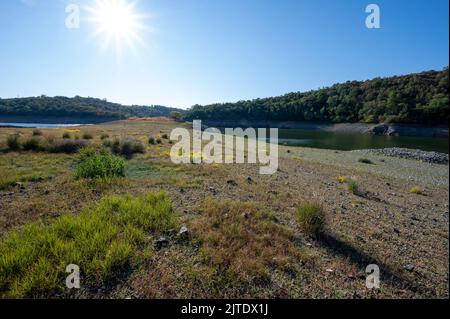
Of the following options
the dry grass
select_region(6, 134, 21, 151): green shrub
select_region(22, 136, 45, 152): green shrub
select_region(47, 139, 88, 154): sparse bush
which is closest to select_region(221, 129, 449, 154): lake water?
the dry grass

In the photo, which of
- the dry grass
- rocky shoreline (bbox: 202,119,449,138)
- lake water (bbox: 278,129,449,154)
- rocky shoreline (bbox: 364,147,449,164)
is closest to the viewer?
the dry grass

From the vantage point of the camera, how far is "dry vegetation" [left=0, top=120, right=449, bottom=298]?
377 centimetres

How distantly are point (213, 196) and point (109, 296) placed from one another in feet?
16.6

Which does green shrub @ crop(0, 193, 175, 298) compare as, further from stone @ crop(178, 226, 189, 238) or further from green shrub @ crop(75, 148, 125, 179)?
green shrub @ crop(75, 148, 125, 179)

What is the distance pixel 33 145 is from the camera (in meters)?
16.2

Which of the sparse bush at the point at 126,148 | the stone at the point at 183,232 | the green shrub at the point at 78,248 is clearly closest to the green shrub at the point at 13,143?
the sparse bush at the point at 126,148

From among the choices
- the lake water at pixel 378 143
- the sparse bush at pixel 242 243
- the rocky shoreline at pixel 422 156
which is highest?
the lake water at pixel 378 143

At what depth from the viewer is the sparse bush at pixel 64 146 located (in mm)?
15789

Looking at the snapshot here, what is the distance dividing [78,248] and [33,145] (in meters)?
16.4

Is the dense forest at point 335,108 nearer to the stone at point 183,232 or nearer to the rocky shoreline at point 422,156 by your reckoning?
the rocky shoreline at point 422,156

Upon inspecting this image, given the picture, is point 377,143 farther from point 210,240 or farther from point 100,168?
point 210,240

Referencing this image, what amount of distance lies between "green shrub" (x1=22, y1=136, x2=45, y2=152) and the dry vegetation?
7.74m

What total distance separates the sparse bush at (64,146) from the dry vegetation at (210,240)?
6.90 metres
